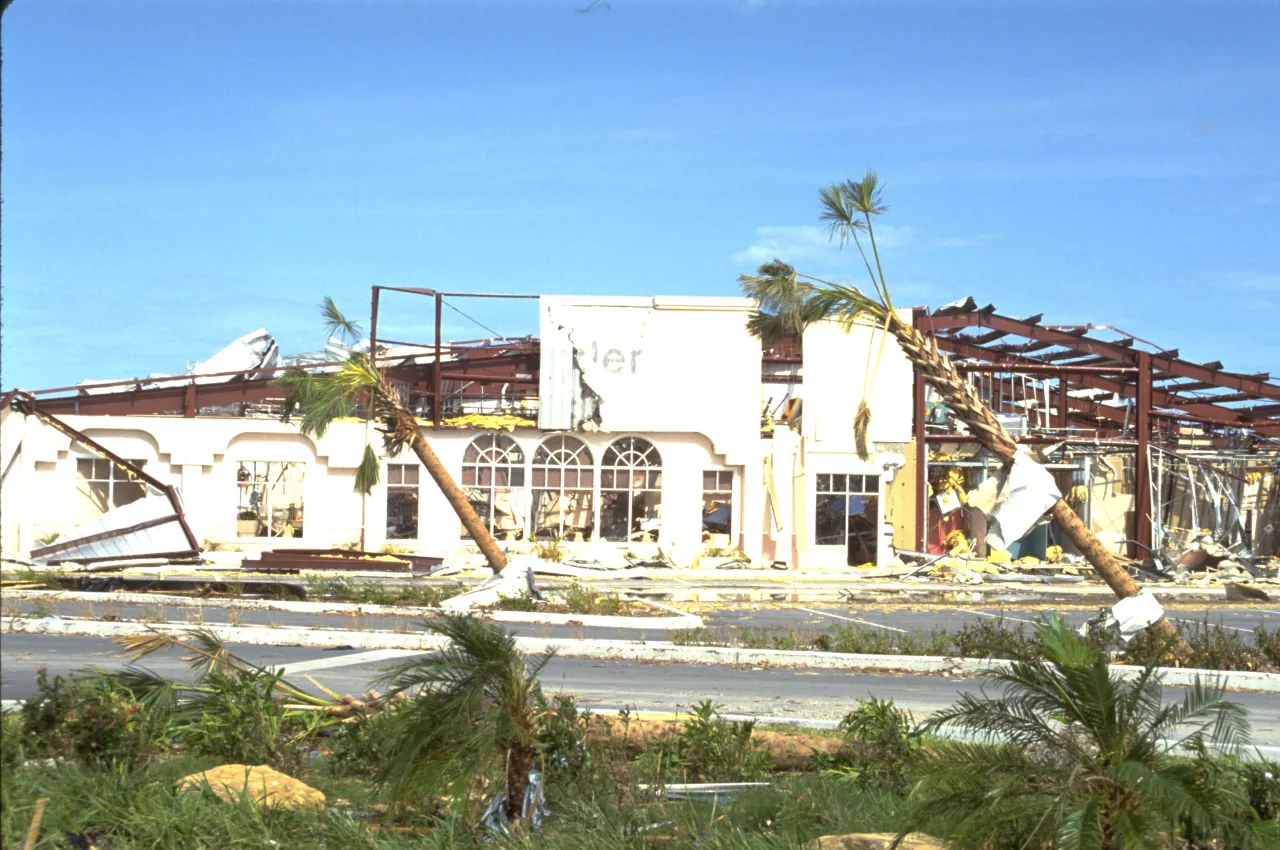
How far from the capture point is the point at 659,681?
42.4ft

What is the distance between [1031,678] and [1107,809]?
0.71 m

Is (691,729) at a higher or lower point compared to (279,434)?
lower

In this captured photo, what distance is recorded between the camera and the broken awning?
84.6 feet

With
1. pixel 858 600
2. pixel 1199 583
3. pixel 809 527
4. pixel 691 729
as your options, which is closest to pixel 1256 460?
pixel 1199 583

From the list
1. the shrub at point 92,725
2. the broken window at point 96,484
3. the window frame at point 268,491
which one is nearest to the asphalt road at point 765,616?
the shrub at point 92,725

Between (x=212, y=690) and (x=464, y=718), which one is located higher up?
(x=464, y=718)

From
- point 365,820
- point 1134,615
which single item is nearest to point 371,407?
point 1134,615

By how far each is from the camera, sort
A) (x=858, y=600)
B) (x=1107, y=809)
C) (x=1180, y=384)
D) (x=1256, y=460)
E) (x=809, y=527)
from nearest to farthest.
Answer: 1. (x=1107, y=809)
2. (x=858, y=600)
3. (x=809, y=527)
4. (x=1256, y=460)
5. (x=1180, y=384)

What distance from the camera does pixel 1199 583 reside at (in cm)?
3112

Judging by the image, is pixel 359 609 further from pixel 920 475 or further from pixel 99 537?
pixel 920 475

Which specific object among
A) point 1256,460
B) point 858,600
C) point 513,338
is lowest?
point 858,600

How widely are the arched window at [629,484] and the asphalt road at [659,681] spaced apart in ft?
62.3

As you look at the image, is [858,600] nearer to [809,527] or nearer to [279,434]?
[809,527]

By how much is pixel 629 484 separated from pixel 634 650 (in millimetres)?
18733
